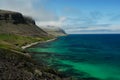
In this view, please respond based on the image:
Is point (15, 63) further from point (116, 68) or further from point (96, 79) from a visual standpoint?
point (116, 68)

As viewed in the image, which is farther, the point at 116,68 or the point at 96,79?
the point at 116,68

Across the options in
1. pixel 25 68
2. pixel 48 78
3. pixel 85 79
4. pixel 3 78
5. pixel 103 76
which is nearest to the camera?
pixel 3 78

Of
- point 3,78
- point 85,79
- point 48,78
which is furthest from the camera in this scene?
point 85,79

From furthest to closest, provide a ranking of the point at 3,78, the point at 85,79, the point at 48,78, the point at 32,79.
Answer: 1. the point at 85,79
2. the point at 48,78
3. the point at 32,79
4. the point at 3,78

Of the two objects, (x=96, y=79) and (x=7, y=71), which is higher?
(x=7, y=71)

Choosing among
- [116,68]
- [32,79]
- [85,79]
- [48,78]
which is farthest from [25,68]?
[116,68]

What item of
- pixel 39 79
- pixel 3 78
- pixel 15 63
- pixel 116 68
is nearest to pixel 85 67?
pixel 116 68

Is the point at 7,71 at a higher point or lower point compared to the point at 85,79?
higher

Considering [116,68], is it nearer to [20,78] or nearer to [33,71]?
[33,71]

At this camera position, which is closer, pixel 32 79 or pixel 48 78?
pixel 32 79
